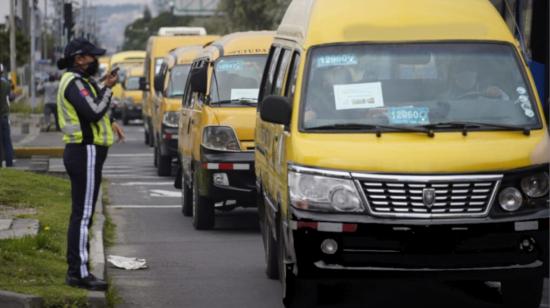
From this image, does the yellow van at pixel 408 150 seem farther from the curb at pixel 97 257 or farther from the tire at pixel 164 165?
the tire at pixel 164 165

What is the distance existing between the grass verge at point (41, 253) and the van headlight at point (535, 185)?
10.2ft

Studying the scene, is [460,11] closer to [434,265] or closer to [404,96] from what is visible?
[404,96]

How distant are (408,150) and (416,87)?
2.67 ft

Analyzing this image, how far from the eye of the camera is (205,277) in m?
12.8

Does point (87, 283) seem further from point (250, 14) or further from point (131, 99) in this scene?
point (250, 14)

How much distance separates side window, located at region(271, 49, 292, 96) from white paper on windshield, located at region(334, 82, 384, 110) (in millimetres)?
1095

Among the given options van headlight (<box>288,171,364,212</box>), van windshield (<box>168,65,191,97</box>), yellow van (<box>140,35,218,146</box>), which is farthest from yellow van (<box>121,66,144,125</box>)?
van headlight (<box>288,171,364,212</box>)

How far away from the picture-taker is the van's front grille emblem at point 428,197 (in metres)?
9.59

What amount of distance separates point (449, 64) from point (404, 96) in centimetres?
48

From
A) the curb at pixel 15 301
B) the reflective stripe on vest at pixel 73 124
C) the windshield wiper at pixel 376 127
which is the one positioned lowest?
the curb at pixel 15 301

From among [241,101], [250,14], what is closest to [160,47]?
[241,101]

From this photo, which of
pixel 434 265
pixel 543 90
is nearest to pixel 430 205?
pixel 434 265

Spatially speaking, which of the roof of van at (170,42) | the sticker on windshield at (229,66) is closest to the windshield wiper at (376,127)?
the sticker on windshield at (229,66)

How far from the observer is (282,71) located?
11.8 metres
